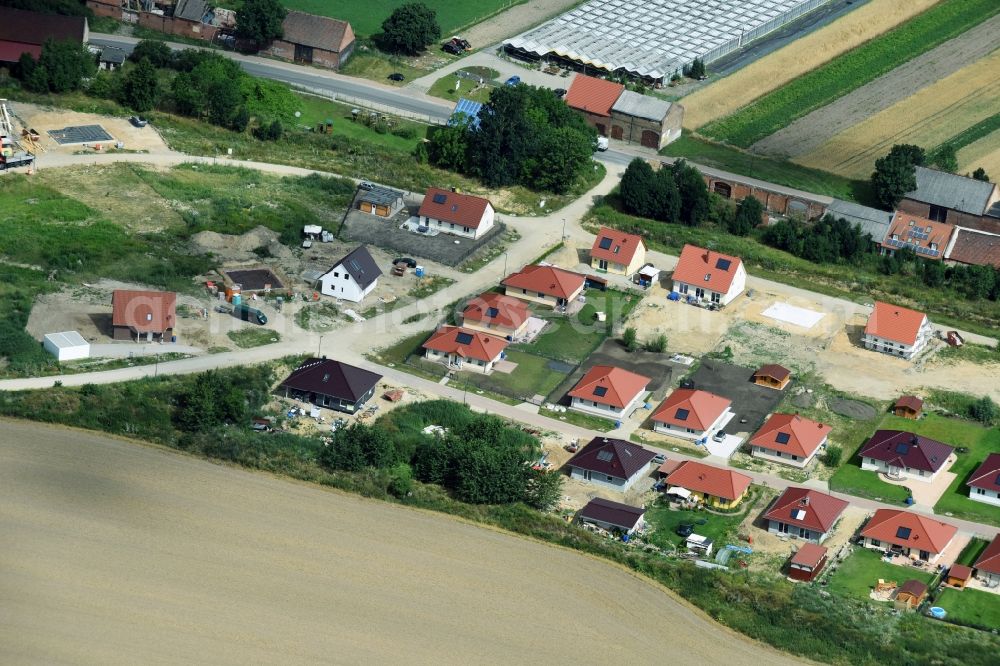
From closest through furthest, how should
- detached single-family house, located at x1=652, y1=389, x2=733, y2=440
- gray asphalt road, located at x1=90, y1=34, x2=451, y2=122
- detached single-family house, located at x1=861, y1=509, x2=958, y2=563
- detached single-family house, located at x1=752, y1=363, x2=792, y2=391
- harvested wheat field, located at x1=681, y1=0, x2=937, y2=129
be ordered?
detached single-family house, located at x1=861, y1=509, x2=958, y2=563 → detached single-family house, located at x1=652, y1=389, x2=733, y2=440 → detached single-family house, located at x1=752, y1=363, x2=792, y2=391 → gray asphalt road, located at x1=90, y1=34, x2=451, y2=122 → harvested wheat field, located at x1=681, y1=0, x2=937, y2=129

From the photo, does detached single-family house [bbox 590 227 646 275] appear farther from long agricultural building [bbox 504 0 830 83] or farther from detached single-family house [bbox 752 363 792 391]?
long agricultural building [bbox 504 0 830 83]

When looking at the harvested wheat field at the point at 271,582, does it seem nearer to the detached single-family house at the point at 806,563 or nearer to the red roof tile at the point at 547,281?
the detached single-family house at the point at 806,563

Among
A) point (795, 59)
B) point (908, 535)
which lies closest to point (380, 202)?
point (795, 59)

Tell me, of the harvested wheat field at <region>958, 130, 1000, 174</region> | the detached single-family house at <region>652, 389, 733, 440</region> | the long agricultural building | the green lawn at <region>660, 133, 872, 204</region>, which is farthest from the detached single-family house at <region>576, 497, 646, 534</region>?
the long agricultural building

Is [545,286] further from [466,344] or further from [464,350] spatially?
[464,350]

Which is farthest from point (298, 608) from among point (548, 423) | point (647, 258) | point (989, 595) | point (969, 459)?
point (647, 258)
